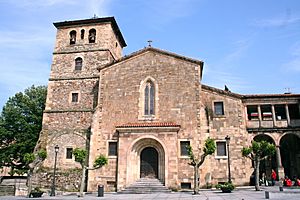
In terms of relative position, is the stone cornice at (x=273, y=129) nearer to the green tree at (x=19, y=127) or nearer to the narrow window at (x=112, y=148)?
the narrow window at (x=112, y=148)

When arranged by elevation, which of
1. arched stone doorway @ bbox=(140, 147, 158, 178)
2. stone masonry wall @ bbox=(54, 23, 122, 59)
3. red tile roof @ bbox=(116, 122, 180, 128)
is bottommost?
arched stone doorway @ bbox=(140, 147, 158, 178)

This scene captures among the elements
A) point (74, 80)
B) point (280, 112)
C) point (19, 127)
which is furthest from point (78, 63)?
point (280, 112)

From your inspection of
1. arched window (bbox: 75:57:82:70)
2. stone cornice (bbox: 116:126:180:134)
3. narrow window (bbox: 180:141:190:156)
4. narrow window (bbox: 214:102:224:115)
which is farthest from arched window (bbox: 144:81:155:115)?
arched window (bbox: 75:57:82:70)

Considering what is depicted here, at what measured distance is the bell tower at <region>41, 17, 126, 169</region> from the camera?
24.9m

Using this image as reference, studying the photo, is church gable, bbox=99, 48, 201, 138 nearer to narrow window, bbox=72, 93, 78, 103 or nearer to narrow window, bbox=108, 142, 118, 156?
narrow window, bbox=108, 142, 118, 156

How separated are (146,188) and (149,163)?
2456mm

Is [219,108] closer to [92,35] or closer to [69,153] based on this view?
[69,153]

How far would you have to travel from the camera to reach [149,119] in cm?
2316

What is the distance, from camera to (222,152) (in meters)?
22.7

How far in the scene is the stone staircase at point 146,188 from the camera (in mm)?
20281

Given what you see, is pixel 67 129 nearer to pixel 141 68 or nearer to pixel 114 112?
pixel 114 112

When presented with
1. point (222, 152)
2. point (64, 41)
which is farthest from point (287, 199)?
point (64, 41)

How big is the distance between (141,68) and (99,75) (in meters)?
4.26

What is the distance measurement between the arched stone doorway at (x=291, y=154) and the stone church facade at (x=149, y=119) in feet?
0.33
